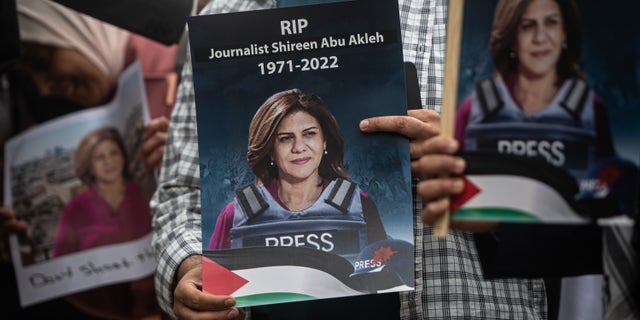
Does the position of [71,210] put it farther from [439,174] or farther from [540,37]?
[540,37]

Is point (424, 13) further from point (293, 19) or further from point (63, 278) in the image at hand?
point (63, 278)

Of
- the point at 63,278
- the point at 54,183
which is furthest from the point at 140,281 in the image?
the point at 54,183

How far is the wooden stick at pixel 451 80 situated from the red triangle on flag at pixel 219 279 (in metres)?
0.38

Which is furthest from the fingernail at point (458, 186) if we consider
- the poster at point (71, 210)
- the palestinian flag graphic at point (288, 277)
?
the poster at point (71, 210)

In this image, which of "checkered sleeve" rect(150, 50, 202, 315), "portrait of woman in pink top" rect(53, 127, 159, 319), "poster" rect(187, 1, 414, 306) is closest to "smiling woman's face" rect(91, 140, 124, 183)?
"portrait of woman in pink top" rect(53, 127, 159, 319)

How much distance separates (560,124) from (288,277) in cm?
52

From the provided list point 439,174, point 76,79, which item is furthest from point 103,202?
point 439,174

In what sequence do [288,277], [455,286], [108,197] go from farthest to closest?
[108,197], [455,286], [288,277]

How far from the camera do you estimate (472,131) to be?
1.17 m

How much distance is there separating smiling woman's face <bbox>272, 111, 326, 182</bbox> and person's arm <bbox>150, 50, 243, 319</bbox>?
0.28 m

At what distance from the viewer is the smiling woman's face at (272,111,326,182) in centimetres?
138

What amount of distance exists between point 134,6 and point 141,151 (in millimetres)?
537

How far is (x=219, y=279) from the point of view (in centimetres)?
137

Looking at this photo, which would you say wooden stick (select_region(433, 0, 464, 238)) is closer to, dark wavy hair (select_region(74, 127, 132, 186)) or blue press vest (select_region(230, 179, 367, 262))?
blue press vest (select_region(230, 179, 367, 262))
